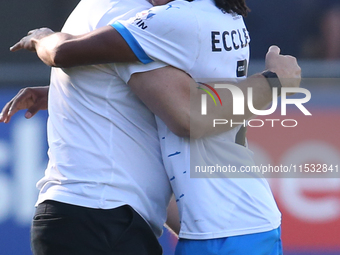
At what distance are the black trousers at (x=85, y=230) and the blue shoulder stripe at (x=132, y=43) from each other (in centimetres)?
43

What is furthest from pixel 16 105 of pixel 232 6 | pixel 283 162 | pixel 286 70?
pixel 283 162

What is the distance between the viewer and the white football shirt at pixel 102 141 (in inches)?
55.5

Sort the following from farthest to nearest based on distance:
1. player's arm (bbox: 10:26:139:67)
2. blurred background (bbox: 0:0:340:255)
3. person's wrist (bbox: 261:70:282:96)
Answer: blurred background (bbox: 0:0:340:255) < person's wrist (bbox: 261:70:282:96) < player's arm (bbox: 10:26:139:67)

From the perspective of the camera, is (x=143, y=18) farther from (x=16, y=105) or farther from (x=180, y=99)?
(x=16, y=105)

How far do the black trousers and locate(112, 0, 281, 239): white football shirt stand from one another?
16 centimetres

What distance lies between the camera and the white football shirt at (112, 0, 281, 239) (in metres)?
1.35

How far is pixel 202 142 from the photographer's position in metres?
1.44

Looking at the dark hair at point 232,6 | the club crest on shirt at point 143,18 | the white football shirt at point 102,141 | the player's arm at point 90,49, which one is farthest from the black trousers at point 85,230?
the dark hair at point 232,6

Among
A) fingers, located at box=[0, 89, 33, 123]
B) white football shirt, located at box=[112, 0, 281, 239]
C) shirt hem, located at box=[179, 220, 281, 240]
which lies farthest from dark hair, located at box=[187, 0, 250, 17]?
fingers, located at box=[0, 89, 33, 123]

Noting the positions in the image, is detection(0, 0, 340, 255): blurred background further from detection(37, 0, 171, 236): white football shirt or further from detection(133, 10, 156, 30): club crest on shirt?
detection(133, 10, 156, 30): club crest on shirt

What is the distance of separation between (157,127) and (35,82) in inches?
Answer: 90.6

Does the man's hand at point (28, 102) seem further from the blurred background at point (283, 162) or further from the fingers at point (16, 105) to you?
the blurred background at point (283, 162)

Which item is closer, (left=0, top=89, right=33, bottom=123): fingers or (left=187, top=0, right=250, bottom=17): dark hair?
(left=187, top=0, right=250, bottom=17): dark hair

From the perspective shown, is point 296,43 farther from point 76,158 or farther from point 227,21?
point 76,158
